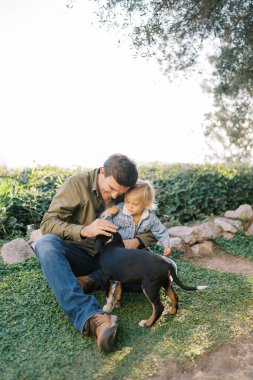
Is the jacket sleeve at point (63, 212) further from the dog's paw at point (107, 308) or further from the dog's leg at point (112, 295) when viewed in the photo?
the dog's paw at point (107, 308)

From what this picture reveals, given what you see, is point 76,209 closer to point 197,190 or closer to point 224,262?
point 224,262

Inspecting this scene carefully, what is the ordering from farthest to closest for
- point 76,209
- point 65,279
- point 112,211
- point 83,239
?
point 76,209 → point 112,211 → point 83,239 → point 65,279

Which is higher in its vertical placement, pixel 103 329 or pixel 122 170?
pixel 122 170

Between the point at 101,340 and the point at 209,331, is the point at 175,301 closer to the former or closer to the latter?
the point at 209,331

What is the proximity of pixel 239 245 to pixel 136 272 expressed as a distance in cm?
416

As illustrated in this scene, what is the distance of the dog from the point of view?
140 inches

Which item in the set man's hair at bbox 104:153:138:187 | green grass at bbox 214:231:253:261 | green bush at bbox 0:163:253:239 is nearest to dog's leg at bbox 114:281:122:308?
man's hair at bbox 104:153:138:187

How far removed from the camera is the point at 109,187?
162 inches

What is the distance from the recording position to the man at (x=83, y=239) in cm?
357

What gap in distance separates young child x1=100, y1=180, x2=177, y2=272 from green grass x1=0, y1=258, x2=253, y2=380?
23.0 inches

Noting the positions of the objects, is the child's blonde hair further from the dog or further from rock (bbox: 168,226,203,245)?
rock (bbox: 168,226,203,245)

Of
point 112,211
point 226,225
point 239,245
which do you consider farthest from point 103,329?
point 226,225

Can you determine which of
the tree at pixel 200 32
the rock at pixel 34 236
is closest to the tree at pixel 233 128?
the tree at pixel 200 32

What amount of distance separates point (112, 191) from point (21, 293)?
1.44 meters
